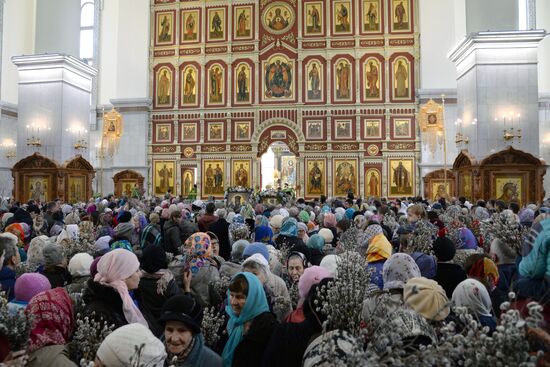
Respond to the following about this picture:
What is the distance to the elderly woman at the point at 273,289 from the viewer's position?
4500mm

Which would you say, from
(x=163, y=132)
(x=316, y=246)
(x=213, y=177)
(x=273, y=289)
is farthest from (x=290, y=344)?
(x=163, y=132)

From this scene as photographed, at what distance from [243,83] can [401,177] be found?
10.9m

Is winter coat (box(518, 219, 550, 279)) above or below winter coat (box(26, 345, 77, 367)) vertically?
above

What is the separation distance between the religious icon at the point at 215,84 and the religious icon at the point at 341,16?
24.1ft

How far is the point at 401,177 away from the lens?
1089 inches

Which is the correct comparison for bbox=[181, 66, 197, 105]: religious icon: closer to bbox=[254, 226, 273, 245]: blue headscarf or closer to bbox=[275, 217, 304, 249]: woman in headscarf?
bbox=[254, 226, 273, 245]: blue headscarf

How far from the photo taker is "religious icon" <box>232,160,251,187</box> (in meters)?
29.1

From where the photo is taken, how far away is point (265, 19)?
3000cm

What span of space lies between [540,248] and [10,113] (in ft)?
89.9

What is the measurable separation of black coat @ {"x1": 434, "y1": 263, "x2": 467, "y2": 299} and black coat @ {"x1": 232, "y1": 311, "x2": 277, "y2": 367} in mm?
2633

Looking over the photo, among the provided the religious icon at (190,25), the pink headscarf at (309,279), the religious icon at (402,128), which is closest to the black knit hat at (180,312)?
the pink headscarf at (309,279)

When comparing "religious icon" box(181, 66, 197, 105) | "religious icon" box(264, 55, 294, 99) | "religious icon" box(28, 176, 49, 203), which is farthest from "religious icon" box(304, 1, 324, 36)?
"religious icon" box(28, 176, 49, 203)

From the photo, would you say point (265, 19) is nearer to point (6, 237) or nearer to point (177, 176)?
point (177, 176)

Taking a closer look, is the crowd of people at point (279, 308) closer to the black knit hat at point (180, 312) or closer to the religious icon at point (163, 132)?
the black knit hat at point (180, 312)
